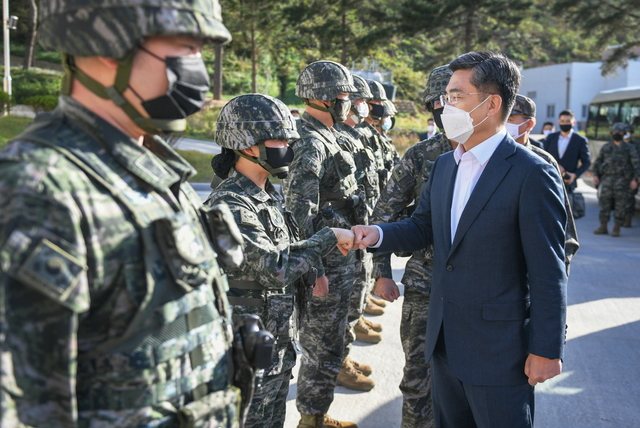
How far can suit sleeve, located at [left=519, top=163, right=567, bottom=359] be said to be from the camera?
248 cm

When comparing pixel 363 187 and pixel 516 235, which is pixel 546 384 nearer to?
pixel 363 187

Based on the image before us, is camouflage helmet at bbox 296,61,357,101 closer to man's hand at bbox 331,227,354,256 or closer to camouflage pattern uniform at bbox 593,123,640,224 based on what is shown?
man's hand at bbox 331,227,354,256

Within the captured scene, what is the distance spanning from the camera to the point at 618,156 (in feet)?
36.2

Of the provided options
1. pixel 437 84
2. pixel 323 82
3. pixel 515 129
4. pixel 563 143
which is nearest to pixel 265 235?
pixel 437 84

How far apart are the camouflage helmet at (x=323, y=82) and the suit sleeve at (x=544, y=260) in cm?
259

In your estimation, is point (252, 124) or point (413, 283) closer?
point (252, 124)

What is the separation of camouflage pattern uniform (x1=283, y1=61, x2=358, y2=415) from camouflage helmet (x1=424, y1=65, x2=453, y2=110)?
78 centimetres

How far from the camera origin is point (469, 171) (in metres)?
2.84

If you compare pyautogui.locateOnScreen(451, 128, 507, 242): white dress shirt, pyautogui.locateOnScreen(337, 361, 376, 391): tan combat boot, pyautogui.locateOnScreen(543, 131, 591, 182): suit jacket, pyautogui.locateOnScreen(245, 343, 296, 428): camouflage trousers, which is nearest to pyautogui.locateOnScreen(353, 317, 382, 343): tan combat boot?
pyautogui.locateOnScreen(337, 361, 376, 391): tan combat boot

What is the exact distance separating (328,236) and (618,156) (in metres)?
9.75

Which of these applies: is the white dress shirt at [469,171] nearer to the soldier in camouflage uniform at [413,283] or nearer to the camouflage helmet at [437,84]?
the soldier in camouflage uniform at [413,283]

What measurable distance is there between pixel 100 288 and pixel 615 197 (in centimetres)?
1122

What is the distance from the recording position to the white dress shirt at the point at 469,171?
2.77m

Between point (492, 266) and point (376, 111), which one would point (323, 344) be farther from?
point (376, 111)
